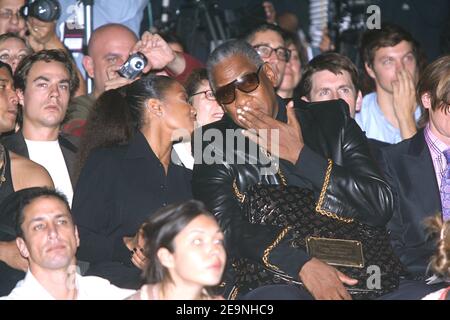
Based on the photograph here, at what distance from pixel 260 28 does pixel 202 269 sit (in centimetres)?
271

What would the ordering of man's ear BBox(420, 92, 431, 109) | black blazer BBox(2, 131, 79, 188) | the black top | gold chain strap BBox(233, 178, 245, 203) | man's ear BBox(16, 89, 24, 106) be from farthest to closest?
1. man's ear BBox(16, 89, 24, 106)
2. black blazer BBox(2, 131, 79, 188)
3. man's ear BBox(420, 92, 431, 109)
4. the black top
5. gold chain strap BBox(233, 178, 245, 203)

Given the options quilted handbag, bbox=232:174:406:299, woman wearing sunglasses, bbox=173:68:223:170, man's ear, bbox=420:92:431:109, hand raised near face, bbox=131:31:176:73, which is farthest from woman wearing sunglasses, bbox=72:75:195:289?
man's ear, bbox=420:92:431:109

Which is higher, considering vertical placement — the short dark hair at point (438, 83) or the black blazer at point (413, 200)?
the short dark hair at point (438, 83)

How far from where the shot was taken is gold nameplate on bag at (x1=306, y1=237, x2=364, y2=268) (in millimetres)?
4051

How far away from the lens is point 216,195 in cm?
426

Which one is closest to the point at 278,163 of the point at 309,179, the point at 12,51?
the point at 309,179

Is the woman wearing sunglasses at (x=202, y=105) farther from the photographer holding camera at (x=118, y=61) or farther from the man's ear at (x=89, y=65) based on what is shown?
the man's ear at (x=89, y=65)

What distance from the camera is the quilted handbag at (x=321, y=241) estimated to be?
406cm

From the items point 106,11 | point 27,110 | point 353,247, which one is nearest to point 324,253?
point 353,247

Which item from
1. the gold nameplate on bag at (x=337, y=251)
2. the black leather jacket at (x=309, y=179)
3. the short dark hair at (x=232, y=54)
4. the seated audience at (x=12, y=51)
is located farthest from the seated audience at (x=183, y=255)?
the seated audience at (x=12, y=51)

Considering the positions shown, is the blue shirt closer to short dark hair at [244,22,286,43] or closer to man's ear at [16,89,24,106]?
short dark hair at [244,22,286,43]

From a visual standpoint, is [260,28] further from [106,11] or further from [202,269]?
[202,269]

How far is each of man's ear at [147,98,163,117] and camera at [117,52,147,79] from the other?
0.64 m

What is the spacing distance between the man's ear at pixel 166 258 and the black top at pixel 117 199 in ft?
2.04
